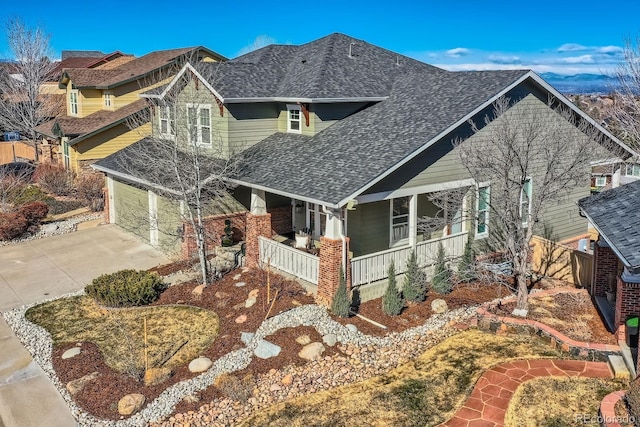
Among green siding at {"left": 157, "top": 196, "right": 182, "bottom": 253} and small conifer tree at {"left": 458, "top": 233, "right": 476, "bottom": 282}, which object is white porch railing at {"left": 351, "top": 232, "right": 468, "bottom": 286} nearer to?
small conifer tree at {"left": 458, "top": 233, "right": 476, "bottom": 282}

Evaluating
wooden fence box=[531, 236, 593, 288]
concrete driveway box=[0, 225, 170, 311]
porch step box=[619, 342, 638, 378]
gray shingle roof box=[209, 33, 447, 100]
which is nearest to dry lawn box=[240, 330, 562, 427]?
porch step box=[619, 342, 638, 378]

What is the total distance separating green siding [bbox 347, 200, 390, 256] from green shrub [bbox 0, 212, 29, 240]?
15.1m

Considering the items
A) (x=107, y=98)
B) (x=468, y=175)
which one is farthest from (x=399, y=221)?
(x=107, y=98)

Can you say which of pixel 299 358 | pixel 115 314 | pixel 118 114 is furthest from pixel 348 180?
pixel 118 114

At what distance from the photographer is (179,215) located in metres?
19.4

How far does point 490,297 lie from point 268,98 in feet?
34.4

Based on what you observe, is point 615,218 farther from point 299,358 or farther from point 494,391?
point 299,358

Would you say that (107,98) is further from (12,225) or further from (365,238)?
(365,238)

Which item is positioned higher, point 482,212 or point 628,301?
point 482,212

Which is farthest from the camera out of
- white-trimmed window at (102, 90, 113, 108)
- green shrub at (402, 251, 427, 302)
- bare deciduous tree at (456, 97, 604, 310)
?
white-trimmed window at (102, 90, 113, 108)

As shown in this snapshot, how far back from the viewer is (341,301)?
552 inches

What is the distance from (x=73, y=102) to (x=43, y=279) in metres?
22.5

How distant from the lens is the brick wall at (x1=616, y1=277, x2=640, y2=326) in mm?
11672

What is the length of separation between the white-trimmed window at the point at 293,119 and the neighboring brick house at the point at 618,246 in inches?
397
